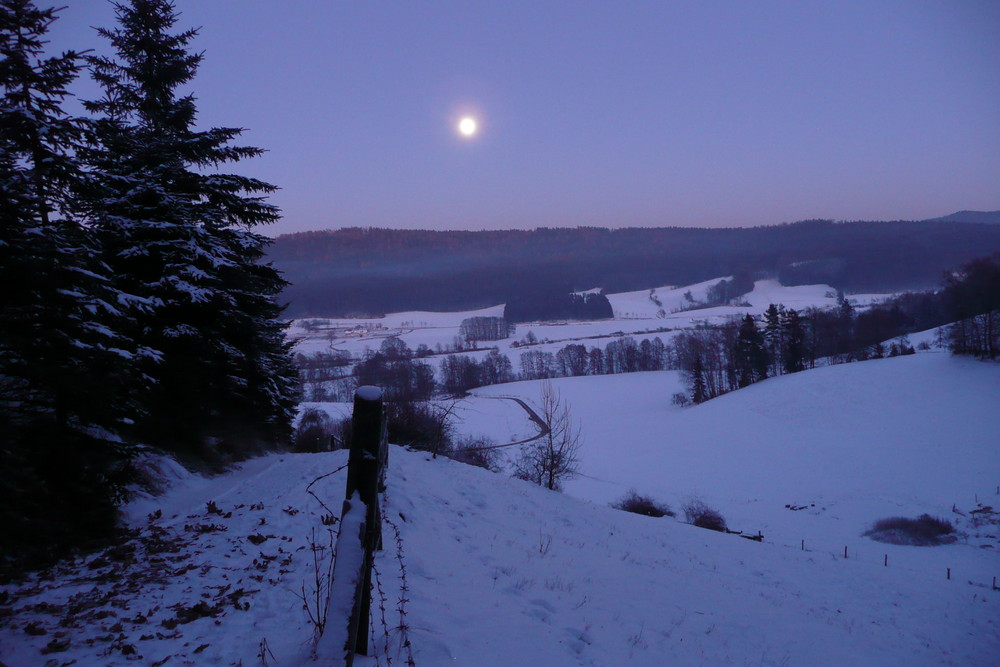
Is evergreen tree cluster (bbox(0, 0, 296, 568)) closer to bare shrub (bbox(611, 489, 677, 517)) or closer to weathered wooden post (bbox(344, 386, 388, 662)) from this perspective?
weathered wooden post (bbox(344, 386, 388, 662))

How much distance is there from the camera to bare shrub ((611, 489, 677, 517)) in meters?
29.5

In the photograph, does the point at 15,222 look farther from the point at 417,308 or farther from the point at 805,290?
the point at 805,290

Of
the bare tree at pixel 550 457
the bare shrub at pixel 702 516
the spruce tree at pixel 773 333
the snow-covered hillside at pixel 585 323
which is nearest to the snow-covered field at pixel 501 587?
the bare shrub at pixel 702 516

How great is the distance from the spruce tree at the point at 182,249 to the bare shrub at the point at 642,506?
2198 centimetres

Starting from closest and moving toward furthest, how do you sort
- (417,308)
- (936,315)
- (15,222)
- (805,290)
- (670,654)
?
(670,654) → (15,222) → (936,315) → (417,308) → (805,290)

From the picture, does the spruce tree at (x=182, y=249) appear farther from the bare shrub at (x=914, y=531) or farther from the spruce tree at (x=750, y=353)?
the spruce tree at (x=750, y=353)

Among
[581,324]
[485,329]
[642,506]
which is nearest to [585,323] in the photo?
[581,324]

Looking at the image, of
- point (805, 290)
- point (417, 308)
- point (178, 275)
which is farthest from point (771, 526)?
point (805, 290)

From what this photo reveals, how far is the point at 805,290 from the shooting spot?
144 meters

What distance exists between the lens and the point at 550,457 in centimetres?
2455

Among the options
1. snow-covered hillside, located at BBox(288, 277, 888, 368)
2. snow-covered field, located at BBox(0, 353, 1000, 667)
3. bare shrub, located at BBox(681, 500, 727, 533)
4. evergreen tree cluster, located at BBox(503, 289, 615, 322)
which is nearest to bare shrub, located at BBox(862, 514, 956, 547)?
snow-covered field, located at BBox(0, 353, 1000, 667)

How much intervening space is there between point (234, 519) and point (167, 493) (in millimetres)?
3502

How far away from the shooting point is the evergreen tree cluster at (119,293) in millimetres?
7148

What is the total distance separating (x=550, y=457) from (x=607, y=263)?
166237 mm
